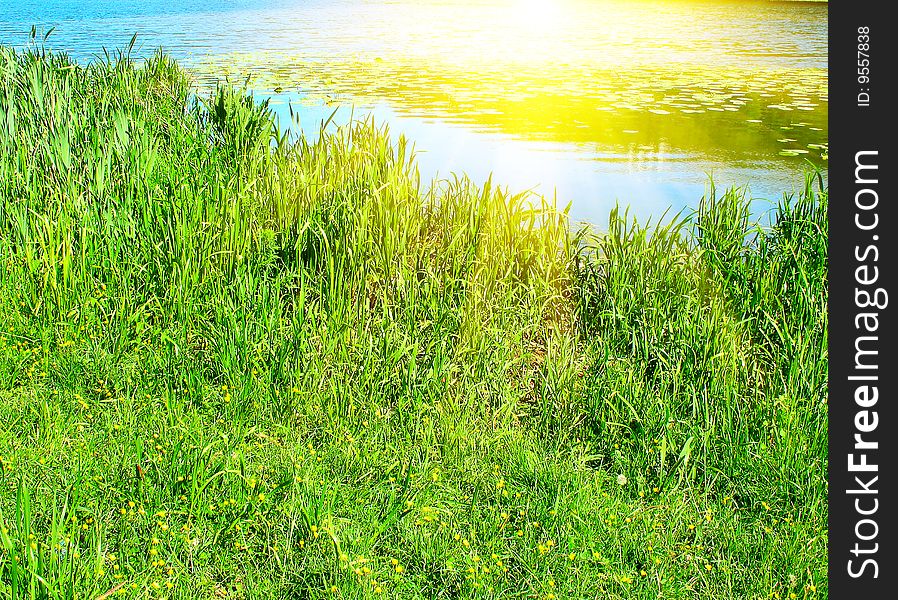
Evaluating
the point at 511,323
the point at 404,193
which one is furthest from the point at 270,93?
the point at 511,323

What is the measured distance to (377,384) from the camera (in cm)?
318

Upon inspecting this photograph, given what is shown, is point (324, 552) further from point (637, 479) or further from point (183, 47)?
point (183, 47)

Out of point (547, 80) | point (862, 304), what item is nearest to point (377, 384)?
point (862, 304)

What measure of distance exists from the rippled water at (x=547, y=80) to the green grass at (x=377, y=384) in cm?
125

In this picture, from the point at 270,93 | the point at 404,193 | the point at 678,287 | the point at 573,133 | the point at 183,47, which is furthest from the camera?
the point at 183,47

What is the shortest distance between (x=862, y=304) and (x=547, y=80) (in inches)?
328

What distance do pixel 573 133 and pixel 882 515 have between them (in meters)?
5.97

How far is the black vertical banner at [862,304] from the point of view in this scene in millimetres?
2525

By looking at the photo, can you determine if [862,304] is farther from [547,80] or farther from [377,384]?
[547,80]

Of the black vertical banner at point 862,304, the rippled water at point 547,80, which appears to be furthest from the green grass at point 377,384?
the rippled water at point 547,80

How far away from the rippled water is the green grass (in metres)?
1.25

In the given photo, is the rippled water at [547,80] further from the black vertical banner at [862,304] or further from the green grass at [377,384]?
the black vertical banner at [862,304]

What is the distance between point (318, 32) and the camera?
15.9 m

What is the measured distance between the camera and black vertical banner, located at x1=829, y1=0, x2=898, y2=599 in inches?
99.4
